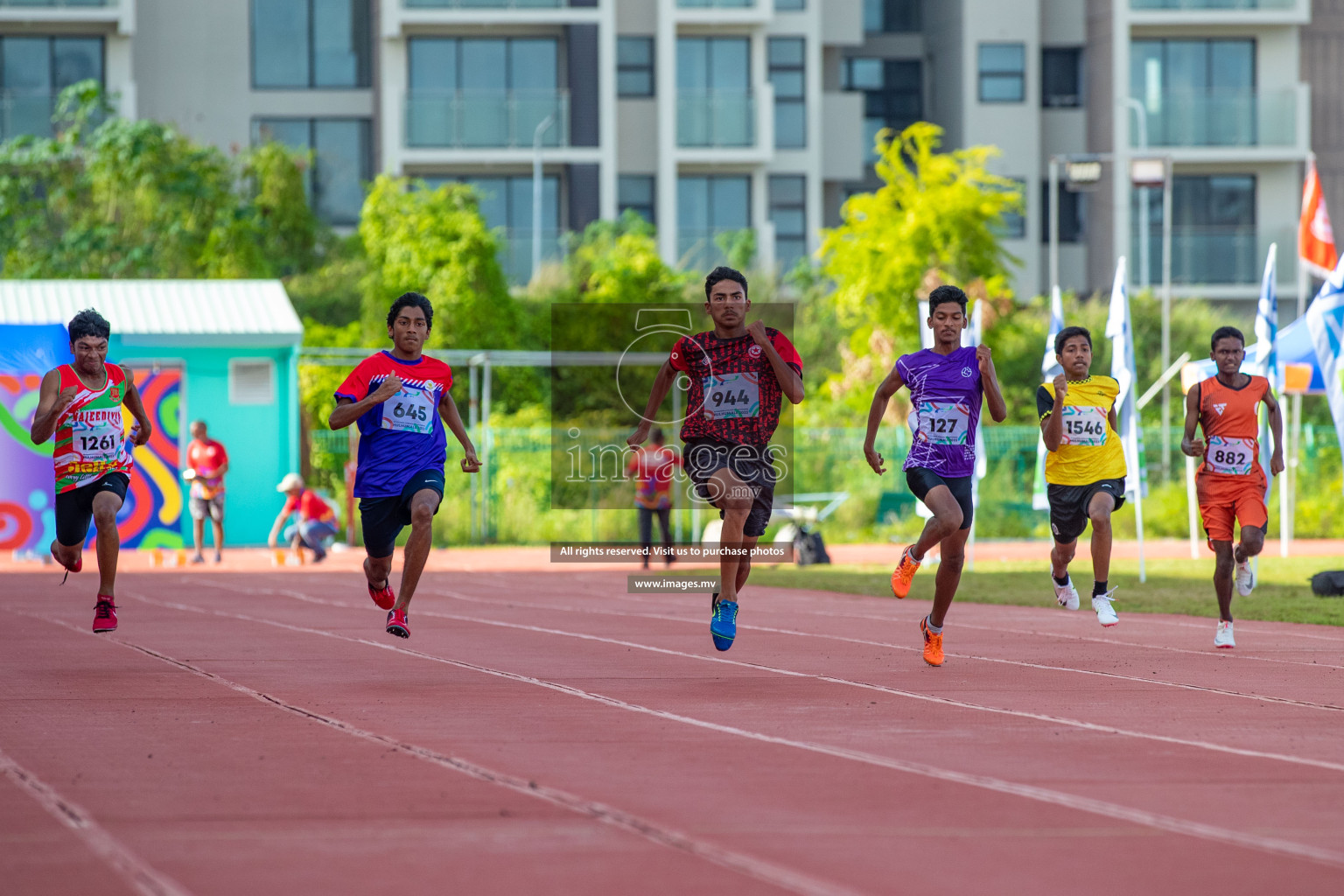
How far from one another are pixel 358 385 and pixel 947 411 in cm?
314

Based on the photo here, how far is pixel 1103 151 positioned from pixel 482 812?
40.8 meters

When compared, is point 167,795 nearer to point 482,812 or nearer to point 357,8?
point 482,812

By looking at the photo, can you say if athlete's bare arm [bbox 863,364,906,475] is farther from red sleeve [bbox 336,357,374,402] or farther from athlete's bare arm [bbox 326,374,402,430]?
red sleeve [bbox 336,357,374,402]

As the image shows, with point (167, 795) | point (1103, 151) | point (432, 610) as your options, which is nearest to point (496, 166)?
point (1103, 151)

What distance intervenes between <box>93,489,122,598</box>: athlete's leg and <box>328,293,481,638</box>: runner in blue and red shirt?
1.52 m

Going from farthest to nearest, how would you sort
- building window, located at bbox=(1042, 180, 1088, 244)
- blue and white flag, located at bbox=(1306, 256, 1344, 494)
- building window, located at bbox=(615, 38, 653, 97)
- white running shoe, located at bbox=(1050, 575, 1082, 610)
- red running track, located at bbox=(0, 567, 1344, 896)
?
building window, located at bbox=(1042, 180, 1088, 244), building window, located at bbox=(615, 38, 653, 97), blue and white flag, located at bbox=(1306, 256, 1344, 494), white running shoe, located at bbox=(1050, 575, 1082, 610), red running track, located at bbox=(0, 567, 1344, 896)

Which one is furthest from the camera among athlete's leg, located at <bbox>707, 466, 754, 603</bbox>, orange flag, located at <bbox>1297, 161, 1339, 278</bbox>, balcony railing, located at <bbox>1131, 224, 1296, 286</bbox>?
balcony railing, located at <bbox>1131, 224, 1296, 286</bbox>

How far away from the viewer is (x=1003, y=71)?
43.8 meters

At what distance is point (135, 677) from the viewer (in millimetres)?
8727

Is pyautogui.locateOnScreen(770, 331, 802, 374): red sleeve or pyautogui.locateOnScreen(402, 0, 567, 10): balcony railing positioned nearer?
pyautogui.locateOnScreen(770, 331, 802, 374): red sleeve

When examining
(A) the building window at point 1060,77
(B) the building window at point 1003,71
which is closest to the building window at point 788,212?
(B) the building window at point 1003,71

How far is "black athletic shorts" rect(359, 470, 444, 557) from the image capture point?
9219mm

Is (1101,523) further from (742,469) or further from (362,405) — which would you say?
(362,405)

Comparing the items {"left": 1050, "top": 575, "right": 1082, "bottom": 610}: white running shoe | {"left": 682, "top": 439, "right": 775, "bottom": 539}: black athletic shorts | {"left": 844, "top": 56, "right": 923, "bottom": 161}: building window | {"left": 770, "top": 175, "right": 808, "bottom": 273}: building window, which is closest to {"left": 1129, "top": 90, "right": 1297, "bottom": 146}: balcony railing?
{"left": 844, "top": 56, "right": 923, "bottom": 161}: building window
